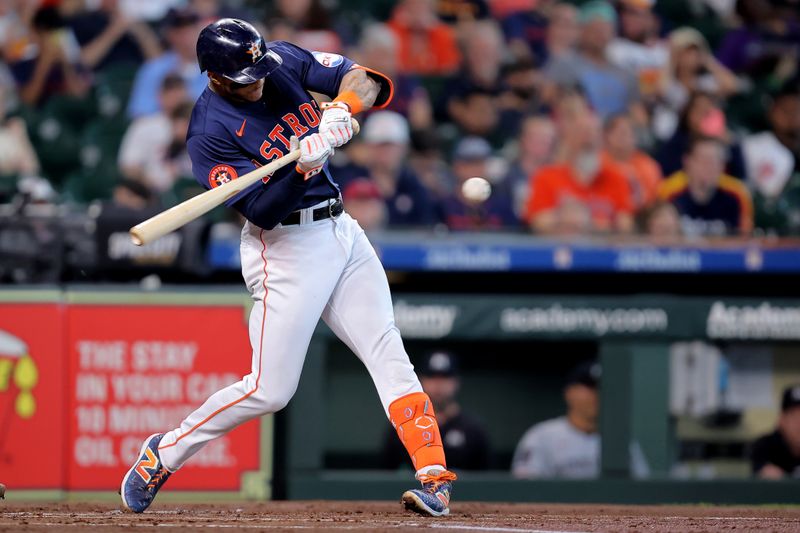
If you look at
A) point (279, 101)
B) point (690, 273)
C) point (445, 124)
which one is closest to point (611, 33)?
point (445, 124)

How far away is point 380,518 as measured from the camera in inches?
177

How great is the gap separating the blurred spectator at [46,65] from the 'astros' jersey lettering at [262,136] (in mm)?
4728

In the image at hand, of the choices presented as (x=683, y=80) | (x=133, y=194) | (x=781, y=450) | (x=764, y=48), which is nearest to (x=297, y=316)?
(x=133, y=194)

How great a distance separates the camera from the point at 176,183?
7699mm

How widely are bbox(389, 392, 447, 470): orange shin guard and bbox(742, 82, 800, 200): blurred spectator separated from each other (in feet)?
15.2

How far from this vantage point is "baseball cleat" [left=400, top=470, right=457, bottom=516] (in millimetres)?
4434

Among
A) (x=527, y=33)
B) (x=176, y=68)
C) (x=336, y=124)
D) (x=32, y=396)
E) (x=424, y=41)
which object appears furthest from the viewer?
(x=527, y=33)

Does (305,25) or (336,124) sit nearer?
(336,124)

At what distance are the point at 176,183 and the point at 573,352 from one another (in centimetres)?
263

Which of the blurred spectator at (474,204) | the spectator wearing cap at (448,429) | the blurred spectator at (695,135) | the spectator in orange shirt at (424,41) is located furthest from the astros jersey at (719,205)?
the spectator in orange shirt at (424,41)

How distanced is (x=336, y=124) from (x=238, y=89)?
0.35 metres

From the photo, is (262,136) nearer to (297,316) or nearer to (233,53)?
(233,53)

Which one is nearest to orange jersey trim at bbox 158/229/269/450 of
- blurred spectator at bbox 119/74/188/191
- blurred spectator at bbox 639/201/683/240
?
blurred spectator at bbox 639/201/683/240

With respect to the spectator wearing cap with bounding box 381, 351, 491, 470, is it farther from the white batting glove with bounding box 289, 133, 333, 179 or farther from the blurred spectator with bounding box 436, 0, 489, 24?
the blurred spectator with bounding box 436, 0, 489, 24
